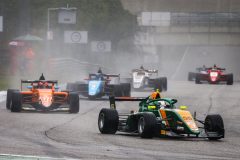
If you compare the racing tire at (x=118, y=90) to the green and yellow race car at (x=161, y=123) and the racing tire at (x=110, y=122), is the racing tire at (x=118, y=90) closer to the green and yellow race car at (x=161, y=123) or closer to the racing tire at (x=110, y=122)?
the green and yellow race car at (x=161, y=123)

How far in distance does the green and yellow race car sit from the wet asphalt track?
183mm

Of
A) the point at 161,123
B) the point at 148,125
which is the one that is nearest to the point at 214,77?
the point at 161,123

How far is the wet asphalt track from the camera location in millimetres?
14789

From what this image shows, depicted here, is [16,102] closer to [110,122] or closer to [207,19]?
[110,122]

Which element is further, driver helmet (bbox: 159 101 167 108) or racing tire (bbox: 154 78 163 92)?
racing tire (bbox: 154 78 163 92)

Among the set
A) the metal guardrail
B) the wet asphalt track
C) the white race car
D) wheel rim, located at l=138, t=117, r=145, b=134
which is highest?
the metal guardrail

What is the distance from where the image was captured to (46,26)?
75750mm

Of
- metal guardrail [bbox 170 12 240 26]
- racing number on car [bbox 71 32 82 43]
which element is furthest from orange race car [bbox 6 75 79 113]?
metal guardrail [bbox 170 12 240 26]

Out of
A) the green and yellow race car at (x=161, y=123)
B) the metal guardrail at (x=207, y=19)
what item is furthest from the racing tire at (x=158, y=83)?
the metal guardrail at (x=207, y=19)

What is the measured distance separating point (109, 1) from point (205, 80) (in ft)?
103

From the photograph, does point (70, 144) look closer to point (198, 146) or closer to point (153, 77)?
point (198, 146)

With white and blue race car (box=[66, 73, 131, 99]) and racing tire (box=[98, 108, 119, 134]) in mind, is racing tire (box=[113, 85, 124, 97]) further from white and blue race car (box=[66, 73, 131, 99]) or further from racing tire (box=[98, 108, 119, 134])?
racing tire (box=[98, 108, 119, 134])

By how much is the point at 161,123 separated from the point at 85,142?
7.28 ft

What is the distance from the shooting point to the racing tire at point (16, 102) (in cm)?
2546
